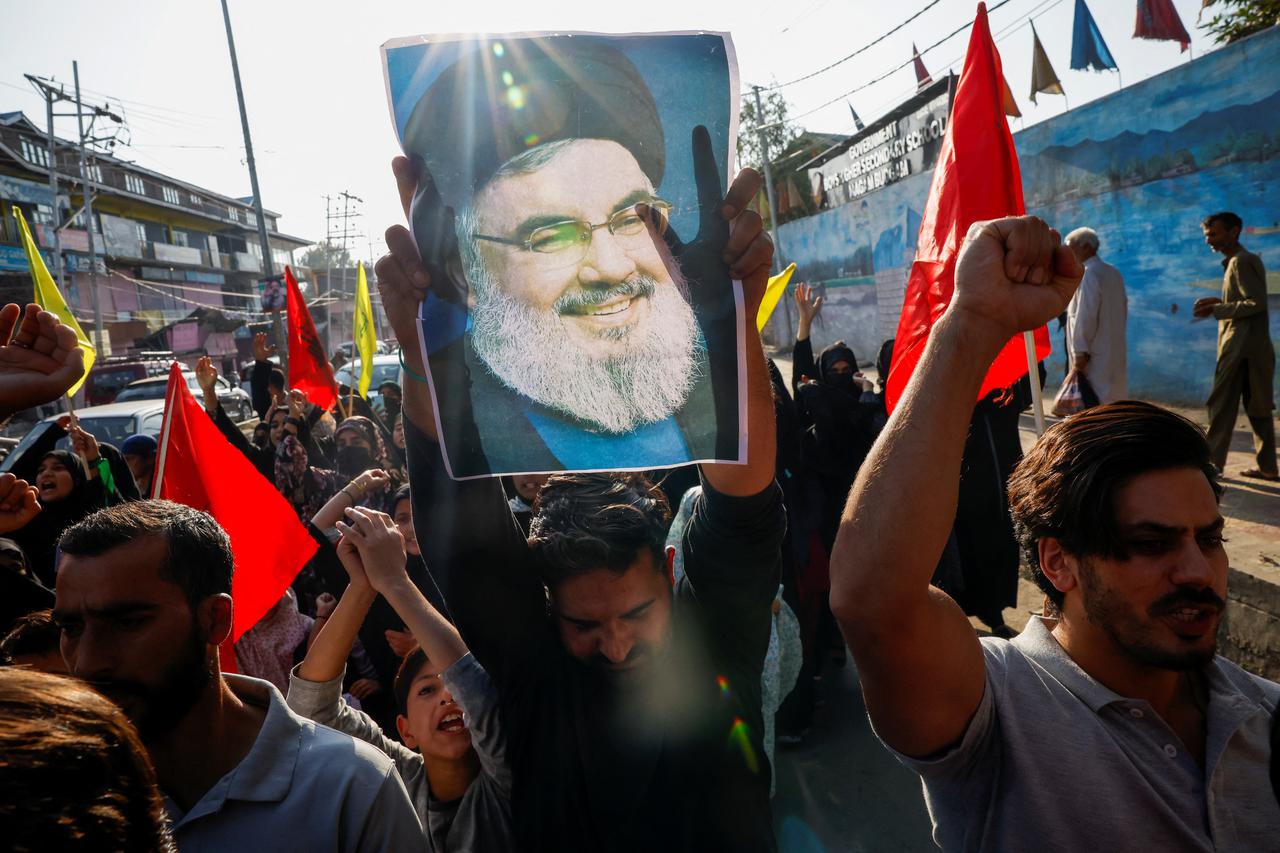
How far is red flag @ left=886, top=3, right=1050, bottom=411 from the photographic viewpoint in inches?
98.0

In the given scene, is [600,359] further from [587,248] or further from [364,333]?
[364,333]

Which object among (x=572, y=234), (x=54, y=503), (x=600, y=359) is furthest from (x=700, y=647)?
(x=54, y=503)

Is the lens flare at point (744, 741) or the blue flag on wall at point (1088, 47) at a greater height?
the blue flag on wall at point (1088, 47)

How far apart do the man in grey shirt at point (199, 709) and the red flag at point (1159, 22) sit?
48.9 ft

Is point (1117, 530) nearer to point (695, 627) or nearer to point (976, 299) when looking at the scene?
point (976, 299)

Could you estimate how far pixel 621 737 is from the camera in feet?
5.08

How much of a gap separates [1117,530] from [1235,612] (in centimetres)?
336

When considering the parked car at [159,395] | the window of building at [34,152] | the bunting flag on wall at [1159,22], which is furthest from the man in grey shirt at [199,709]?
the window of building at [34,152]

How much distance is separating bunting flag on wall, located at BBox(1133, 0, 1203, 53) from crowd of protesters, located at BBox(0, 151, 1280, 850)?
14.1 metres

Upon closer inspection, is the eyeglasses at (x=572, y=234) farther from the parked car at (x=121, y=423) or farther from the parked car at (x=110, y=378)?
the parked car at (x=110, y=378)

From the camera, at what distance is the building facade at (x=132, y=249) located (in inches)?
1198

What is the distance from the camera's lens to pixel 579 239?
1.39m

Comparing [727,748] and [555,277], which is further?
[727,748]

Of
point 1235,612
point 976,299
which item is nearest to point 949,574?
point 1235,612
